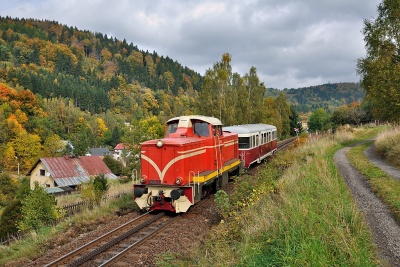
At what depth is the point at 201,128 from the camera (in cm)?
1484

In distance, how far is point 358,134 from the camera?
32.3 meters

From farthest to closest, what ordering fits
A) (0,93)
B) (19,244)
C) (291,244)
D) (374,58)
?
(0,93) < (374,58) < (19,244) < (291,244)

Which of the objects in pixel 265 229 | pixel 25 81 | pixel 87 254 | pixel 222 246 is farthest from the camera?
pixel 25 81

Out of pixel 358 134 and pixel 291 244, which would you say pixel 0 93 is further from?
pixel 291 244

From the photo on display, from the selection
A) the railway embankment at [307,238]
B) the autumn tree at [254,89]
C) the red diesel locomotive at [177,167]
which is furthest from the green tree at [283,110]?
the railway embankment at [307,238]

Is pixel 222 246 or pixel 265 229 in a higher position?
pixel 265 229

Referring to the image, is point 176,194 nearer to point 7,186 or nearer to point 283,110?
point 7,186

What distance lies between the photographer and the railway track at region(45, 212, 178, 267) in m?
8.31

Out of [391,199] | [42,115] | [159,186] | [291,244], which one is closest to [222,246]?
[291,244]

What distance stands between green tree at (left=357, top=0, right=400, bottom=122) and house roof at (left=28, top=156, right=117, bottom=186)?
44.7 metres

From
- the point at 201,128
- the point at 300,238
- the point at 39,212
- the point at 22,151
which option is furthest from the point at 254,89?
the point at 22,151

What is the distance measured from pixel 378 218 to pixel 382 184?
11.6 ft

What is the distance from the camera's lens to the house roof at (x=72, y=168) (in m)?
57.5

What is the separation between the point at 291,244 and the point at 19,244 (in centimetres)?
1000
